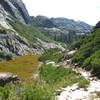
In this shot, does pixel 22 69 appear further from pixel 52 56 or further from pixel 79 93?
pixel 79 93

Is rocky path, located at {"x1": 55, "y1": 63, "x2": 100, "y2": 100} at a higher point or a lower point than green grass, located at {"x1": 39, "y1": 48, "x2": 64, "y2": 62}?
higher

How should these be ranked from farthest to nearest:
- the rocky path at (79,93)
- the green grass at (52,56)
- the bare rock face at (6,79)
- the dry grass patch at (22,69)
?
the green grass at (52,56) < the dry grass patch at (22,69) < the bare rock face at (6,79) < the rocky path at (79,93)

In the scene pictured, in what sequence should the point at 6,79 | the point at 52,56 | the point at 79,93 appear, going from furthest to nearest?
the point at 52,56 < the point at 6,79 < the point at 79,93

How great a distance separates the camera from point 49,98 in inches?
884

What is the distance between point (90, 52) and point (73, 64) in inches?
180

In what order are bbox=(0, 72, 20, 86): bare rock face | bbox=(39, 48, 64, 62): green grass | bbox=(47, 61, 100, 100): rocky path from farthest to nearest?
bbox=(39, 48, 64, 62): green grass → bbox=(0, 72, 20, 86): bare rock face → bbox=(47, 61, 100, 100): rocky path

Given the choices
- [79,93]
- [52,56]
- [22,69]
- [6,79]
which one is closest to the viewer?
[79,93]

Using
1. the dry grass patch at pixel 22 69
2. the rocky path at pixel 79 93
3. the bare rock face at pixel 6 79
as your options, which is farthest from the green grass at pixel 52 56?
the rocky path at pixel 79 93

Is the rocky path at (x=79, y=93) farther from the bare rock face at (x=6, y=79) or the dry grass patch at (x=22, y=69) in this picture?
the dry grass patch at (x=22, y=69)

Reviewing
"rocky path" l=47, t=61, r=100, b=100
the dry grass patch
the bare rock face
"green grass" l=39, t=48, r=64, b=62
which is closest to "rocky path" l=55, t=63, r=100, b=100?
"rocky path" l=47, t=61, r=100, b=100

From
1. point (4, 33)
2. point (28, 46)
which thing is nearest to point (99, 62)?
point (4, 33)

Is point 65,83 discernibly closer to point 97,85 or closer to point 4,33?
point 97,85

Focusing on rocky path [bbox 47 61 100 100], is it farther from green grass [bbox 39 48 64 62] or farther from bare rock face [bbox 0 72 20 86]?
green grass [bbox 39 48 64 62]

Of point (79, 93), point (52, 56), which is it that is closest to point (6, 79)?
point (79, 93)
